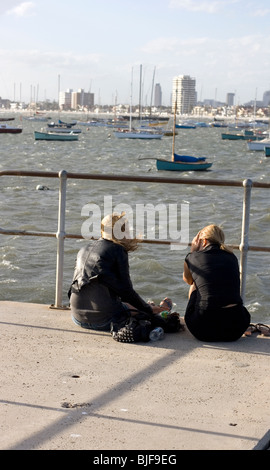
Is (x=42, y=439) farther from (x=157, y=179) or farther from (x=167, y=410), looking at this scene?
(x=157, y=179)

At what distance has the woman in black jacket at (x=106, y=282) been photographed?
5.60 metres

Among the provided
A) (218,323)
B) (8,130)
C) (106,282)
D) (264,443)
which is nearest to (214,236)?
(218,323)

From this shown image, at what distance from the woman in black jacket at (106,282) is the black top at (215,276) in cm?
45

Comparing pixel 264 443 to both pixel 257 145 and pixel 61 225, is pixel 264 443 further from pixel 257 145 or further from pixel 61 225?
pixel 257 145

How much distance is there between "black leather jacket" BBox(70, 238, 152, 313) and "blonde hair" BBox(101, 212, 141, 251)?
0.15ft

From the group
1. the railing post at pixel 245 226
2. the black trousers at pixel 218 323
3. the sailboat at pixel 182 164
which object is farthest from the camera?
the sailboat at pixel 182 164

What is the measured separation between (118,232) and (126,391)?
157 cm

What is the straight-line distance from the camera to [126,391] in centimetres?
447

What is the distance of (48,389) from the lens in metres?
4.46

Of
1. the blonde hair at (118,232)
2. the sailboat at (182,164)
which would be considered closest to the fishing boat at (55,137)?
the sailboat at (182,164)

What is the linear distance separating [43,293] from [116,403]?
9893mm

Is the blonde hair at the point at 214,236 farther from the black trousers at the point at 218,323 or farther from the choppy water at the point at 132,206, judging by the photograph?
the choppy water at the point at 132,206

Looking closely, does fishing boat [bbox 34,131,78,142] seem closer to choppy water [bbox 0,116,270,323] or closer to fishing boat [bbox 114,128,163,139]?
fishing boat [bbox 114,128,163,139]
